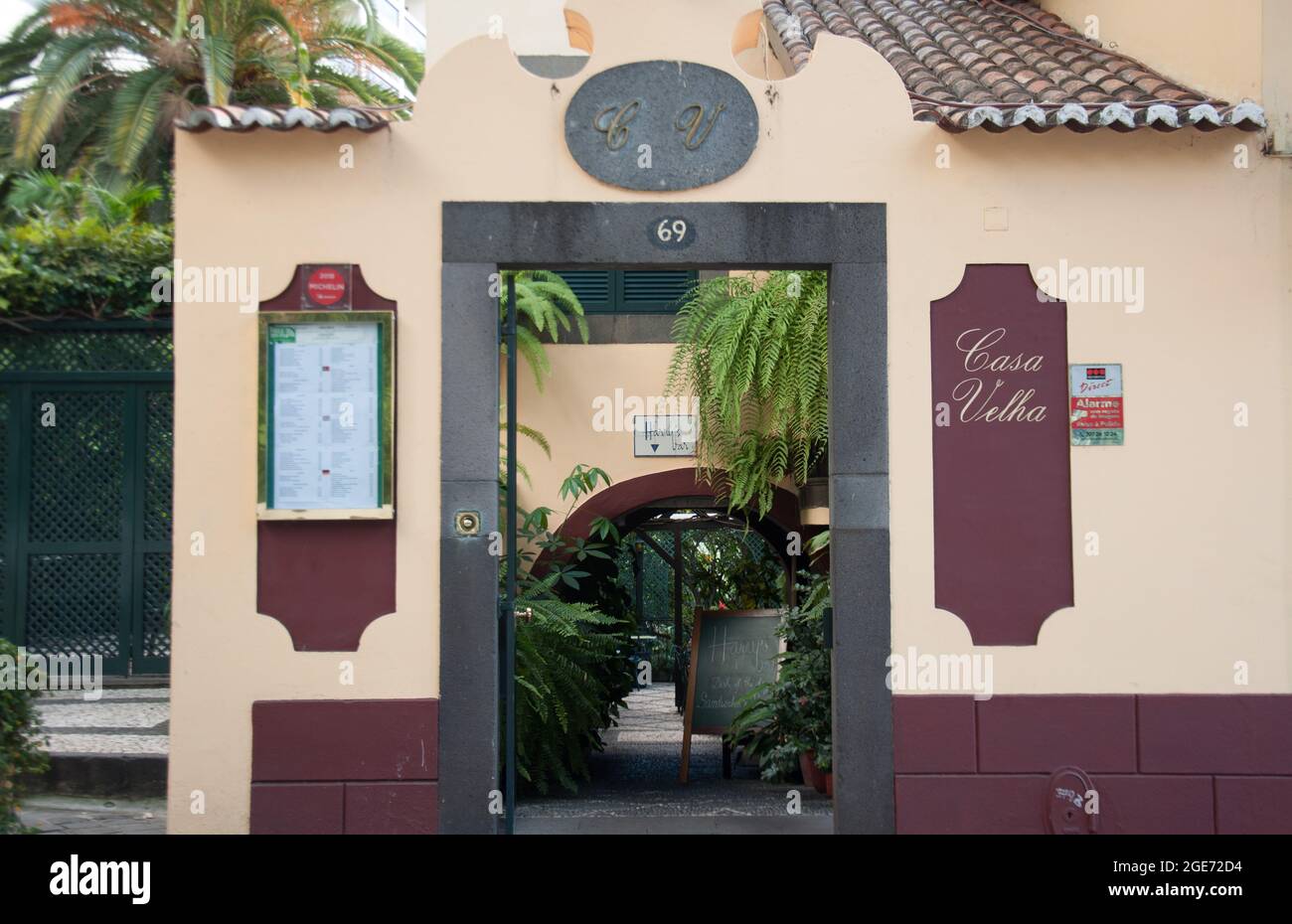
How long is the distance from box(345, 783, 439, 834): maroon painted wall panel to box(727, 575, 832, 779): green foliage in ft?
10.3

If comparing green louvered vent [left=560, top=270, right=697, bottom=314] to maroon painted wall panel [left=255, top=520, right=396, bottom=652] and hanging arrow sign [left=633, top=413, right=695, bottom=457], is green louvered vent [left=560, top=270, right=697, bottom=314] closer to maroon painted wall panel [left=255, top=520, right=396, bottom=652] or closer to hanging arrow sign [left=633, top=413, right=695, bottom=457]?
hanging arrow sign [left=633, top=413, right=695, bottom=457]

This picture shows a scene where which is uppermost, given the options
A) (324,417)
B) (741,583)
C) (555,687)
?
(324,417)

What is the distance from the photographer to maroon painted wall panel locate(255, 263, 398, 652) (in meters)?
6.15

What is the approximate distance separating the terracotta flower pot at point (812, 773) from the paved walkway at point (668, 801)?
69 millimetres

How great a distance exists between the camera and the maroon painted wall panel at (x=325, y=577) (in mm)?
6148

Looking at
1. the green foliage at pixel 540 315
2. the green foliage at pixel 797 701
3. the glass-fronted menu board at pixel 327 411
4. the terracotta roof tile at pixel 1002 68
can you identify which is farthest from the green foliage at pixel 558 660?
the terracotta roof tile at pixel 1002 68

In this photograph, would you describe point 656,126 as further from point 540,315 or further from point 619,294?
point 619,294

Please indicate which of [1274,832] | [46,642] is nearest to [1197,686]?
[1274,832]

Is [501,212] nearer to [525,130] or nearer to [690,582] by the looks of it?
[525,130]

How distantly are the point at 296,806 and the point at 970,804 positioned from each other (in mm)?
3107

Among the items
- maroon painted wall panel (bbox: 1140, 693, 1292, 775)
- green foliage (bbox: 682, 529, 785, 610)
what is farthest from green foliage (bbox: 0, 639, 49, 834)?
green foliage (bbox: 682, 529, 785, 610)

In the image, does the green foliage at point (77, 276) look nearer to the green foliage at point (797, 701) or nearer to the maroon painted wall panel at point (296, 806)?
the maroon painted wall panel at point (296, 806)

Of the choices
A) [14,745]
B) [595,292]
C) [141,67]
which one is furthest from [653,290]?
[141,67]

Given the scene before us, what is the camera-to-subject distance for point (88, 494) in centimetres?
855
